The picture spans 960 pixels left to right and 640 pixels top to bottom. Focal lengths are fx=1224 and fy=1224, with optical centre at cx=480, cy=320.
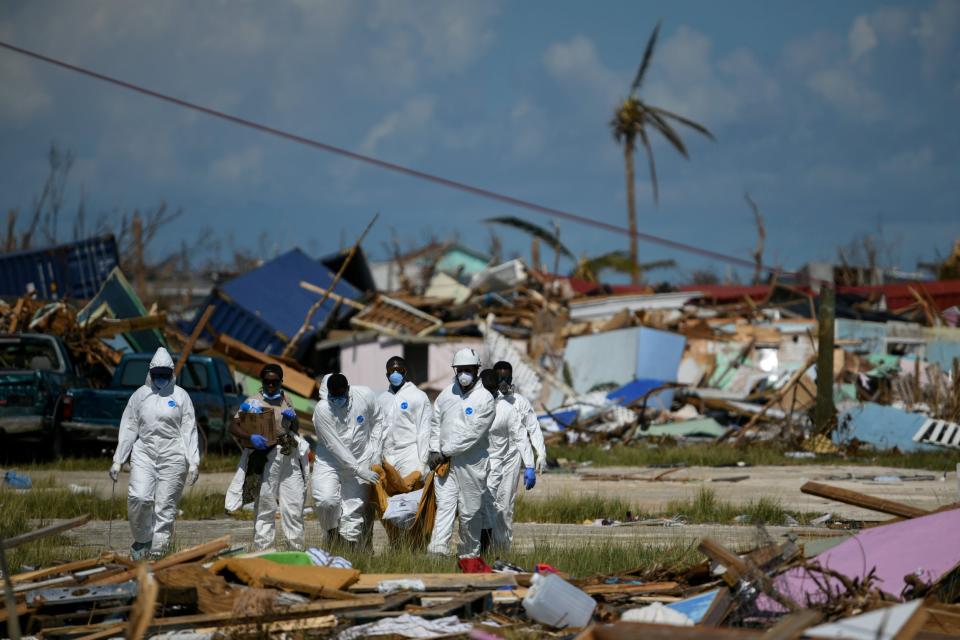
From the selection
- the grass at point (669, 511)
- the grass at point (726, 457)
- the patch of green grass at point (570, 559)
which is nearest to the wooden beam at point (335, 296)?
the grass at point (726, 457)

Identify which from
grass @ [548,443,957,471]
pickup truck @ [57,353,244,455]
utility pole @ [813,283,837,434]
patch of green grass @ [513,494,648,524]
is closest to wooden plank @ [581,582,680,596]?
patch of green grass @ [513,494,648,524]

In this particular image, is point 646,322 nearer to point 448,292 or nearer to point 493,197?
point 448,292

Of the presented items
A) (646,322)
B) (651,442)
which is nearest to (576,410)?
(651,442)

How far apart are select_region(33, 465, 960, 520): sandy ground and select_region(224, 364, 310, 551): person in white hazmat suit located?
5169mm

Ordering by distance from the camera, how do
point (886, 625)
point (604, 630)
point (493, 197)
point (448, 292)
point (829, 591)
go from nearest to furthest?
point (886, 625), point (604, 630), point (829, 591), point (493, 197), point (448, 292)

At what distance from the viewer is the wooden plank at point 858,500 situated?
876 cm

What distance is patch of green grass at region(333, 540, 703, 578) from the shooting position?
894cm

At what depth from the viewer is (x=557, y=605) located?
705 centimetres

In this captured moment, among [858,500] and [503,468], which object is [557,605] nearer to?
[858,500]

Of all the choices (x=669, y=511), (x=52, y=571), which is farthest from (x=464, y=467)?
(x=669, y=511)

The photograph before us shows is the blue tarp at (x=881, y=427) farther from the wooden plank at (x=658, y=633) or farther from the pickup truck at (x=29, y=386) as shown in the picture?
the wooden plank at (x=658, y=633)

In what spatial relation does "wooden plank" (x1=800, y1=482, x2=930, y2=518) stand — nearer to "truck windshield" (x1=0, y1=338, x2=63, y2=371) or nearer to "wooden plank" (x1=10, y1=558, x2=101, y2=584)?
"wooden plank" (x1=10, y1=558, x2=101, y2=584)

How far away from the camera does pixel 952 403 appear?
23.3 metres

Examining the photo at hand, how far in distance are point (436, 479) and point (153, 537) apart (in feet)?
8.09
